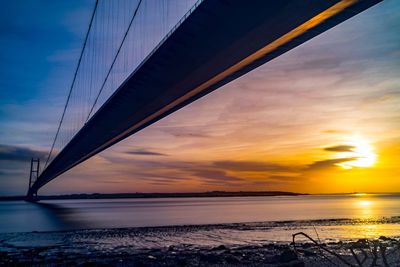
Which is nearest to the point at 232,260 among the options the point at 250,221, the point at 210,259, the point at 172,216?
the point at 210,259

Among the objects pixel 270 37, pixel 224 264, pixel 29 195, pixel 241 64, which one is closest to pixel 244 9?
pixel 270 37

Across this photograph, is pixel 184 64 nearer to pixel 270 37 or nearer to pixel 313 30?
pixel 270 37

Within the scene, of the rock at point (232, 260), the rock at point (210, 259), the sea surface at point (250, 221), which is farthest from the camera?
the sea surface at point (250, 221)

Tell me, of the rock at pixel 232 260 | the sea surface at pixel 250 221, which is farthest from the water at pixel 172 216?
the rock at pixel 232 260

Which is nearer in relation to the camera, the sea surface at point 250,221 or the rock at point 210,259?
the rock at point 210,259

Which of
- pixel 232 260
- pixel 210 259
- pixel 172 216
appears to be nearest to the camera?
pixel 232 260

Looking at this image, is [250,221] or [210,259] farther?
[250,221]

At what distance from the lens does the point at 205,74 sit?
58.6ft

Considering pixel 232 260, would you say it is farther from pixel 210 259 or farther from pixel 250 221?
pixel 250 221

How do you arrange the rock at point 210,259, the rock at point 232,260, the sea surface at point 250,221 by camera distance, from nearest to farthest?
the rock at point 232,260, the rock at point 210,259, the sea surface at point 250,221

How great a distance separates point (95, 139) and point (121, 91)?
45.8 feet

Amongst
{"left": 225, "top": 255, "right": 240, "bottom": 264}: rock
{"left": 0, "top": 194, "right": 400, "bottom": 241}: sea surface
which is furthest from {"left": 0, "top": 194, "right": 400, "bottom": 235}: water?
{"left": 225, "top": 255, "right": 240, "bottom": 264}: rock

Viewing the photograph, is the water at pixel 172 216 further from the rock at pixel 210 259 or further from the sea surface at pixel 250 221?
the rock at pixel 210 259

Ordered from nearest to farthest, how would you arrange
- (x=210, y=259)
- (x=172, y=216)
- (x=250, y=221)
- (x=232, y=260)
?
(x=232, y=260) < (x=210, y=259) < (x=250, y=221) < (x=172, y=216)
